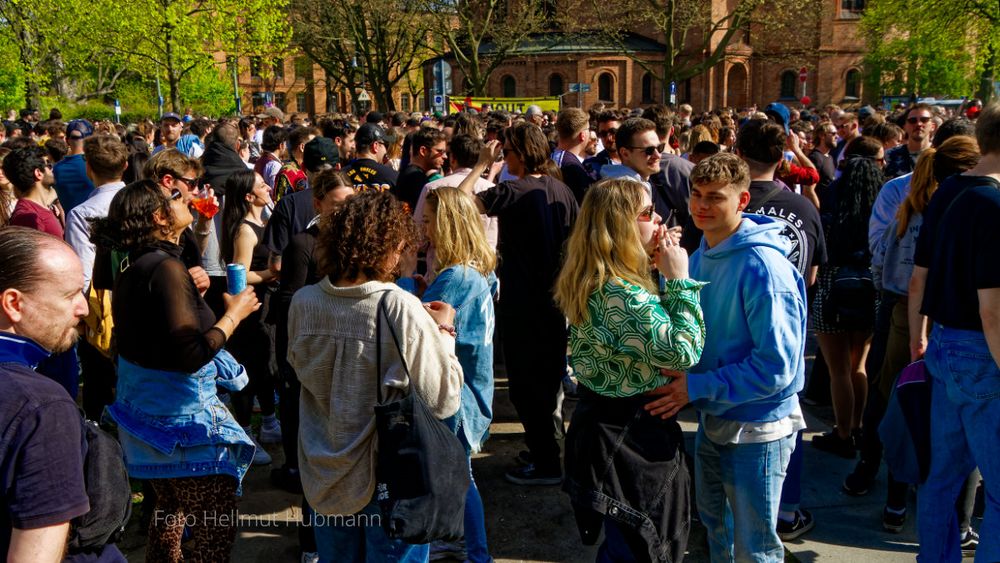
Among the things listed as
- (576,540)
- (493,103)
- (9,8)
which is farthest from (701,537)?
(9,8)

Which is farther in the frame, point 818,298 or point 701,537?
point 818,298

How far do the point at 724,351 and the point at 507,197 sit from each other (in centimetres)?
217

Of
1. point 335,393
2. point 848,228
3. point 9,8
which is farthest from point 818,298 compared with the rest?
point 9,8

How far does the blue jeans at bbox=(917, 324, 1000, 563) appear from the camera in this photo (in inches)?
113

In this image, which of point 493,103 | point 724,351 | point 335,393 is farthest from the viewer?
point 493,103

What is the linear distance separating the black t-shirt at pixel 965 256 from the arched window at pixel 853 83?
179 ft

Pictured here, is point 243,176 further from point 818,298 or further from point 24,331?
point 818,298

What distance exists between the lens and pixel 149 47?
1177 inches

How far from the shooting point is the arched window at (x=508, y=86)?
5684 centimetres

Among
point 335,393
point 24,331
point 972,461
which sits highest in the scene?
point 24,331

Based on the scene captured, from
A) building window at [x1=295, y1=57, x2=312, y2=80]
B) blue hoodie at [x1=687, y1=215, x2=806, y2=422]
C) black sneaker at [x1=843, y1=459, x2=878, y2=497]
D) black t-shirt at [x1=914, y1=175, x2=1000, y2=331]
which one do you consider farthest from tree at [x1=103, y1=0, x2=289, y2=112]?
black t-shirt at [x1=914, y1=175, x2=1000, y2=331]

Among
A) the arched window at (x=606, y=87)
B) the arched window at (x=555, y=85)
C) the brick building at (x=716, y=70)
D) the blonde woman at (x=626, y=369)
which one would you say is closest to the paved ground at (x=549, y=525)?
the blonde woman at (x=626, y=369)

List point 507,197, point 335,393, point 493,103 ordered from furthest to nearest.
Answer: point 493,103 < point 507,197 < point 335,393

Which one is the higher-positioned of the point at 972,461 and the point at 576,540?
the point at 972,461
